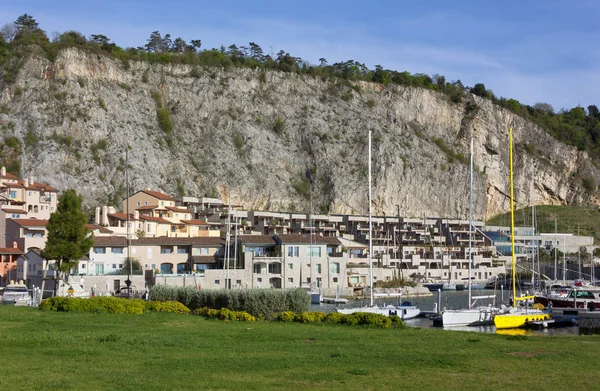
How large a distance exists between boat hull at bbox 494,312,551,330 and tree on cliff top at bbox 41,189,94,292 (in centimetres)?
2862

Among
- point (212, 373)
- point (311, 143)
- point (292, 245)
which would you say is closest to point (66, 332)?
point (212, 373)

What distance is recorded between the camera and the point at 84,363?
65.6 feet

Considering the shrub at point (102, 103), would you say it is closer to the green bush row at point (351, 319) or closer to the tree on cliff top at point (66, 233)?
the tree on cliff top at point (66, 233)

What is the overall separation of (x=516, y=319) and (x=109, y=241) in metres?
48.9

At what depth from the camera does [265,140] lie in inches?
5359

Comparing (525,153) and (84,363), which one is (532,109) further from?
(84,363)

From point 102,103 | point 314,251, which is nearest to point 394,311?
point 314,251

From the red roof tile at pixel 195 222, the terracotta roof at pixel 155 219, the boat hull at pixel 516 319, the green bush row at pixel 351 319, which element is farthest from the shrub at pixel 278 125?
the green bush row at pixel 351 319

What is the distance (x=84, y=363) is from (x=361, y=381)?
7.26 m

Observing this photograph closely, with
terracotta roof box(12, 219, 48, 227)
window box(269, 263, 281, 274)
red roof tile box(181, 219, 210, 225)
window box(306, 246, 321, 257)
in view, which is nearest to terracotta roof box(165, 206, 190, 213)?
red roof tile box(181, 219, 210, 225)

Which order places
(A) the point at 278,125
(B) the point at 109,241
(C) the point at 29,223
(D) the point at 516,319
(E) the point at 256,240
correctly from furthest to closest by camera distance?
(A) the point at 278,125 < (E) the point at 256,240 < (C) the point at 29,223 < (B) the point at 109,241 < (D) the point at 516,319

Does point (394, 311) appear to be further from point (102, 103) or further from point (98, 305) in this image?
point (102, 103)

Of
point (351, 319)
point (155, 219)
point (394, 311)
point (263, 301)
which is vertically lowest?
point (394, 311)

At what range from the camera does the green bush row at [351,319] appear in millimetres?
33312
